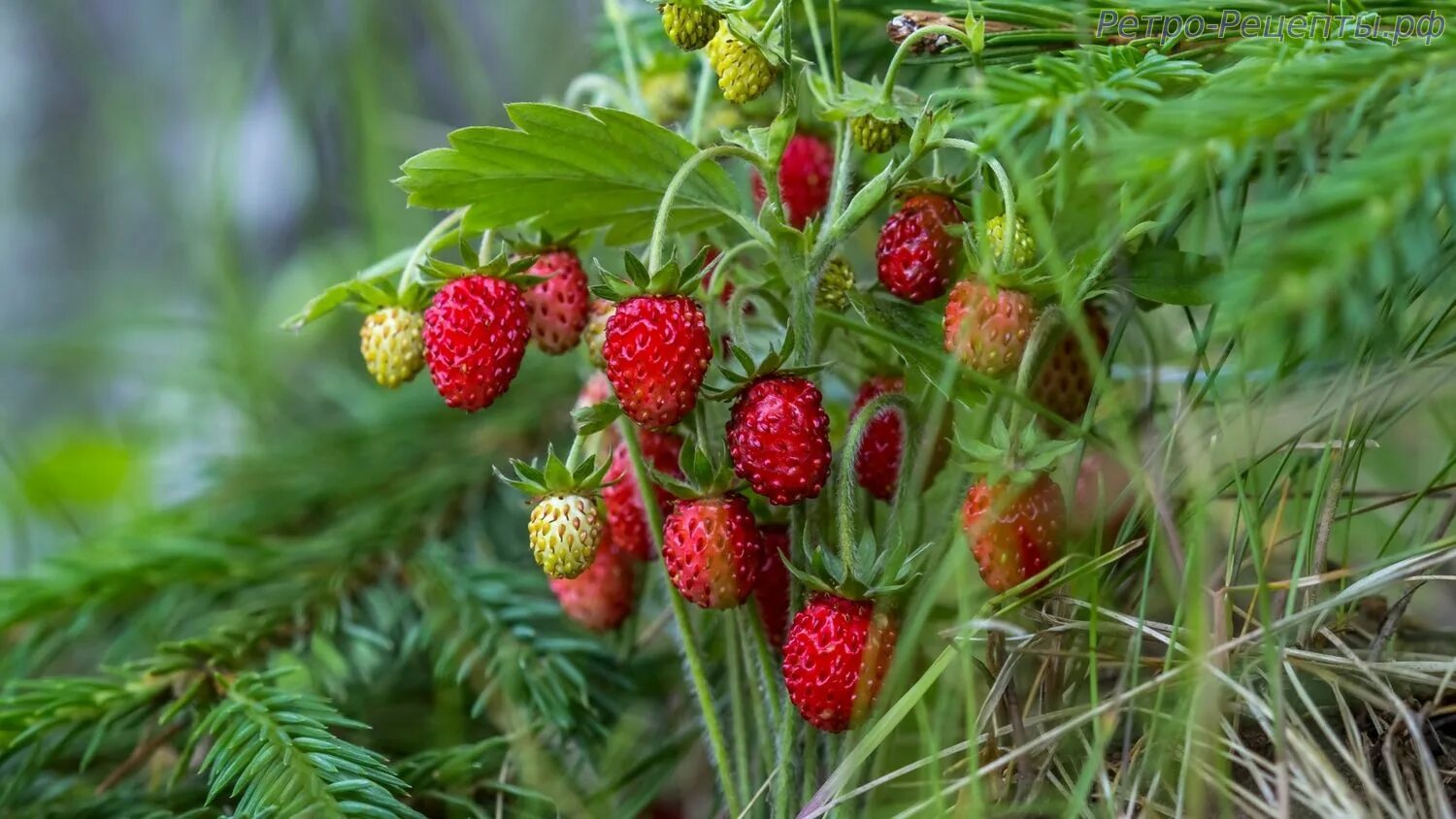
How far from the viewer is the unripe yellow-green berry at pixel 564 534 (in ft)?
1.90

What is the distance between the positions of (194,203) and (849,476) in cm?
191

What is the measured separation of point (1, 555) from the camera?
76.3 inches

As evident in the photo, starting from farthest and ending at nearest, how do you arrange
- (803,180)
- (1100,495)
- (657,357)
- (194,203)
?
(194,203) < (803,180) < (1100,495) < (657,357)

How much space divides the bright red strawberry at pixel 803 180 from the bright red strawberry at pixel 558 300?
0.48 feet

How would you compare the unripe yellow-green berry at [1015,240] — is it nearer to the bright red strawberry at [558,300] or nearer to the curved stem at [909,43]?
the curved stem at [909,43]

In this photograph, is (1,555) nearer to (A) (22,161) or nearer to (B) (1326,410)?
(A) (22,161)

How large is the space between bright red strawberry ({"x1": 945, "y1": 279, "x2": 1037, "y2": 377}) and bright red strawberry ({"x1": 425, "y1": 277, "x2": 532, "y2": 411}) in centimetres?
22

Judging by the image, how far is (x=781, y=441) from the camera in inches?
21.5

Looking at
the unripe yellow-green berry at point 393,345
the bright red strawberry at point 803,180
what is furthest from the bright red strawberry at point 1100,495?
the unripe yellow-green berry at point 393,345

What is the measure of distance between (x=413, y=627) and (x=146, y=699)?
0.62 feet

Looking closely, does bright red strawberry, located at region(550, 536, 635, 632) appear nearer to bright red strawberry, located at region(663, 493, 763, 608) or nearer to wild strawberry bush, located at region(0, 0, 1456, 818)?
wild strawberry bush, located at region(0, 0, 1456, 818)

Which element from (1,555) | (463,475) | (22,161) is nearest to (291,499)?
(463,475)

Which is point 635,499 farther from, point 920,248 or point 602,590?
point 920,248

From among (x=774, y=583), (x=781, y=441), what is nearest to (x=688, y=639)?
(x=774, y=583)
